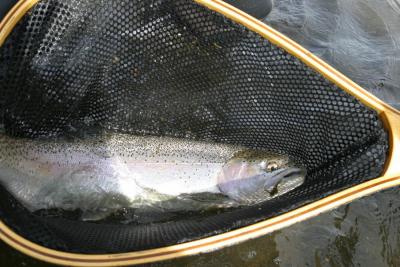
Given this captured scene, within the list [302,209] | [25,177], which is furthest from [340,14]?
[25,177]

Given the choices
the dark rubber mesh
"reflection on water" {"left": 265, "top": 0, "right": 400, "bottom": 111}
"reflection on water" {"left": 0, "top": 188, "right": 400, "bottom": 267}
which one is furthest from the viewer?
"reflection on water" {"left": 265, "top": 0, "right": 400, "bottom": 111}

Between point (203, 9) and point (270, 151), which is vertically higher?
point (203, 9)

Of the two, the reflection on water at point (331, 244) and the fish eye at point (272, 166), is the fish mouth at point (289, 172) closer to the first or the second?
the fish eye at point (272, 166)

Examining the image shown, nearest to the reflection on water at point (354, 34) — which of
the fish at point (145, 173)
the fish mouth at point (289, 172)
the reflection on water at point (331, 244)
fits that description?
the reflection on water at point (331, 244)

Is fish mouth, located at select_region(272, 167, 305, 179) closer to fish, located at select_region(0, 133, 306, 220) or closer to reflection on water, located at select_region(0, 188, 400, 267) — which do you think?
fish, located at select_region(0, 133, 306, 220)

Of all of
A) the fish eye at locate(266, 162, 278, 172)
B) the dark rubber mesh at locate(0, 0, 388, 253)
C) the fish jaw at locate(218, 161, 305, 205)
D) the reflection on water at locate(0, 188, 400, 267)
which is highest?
the dark rubber mesh at locate(0, 0, 388, 253)

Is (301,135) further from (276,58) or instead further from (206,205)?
(206,205)

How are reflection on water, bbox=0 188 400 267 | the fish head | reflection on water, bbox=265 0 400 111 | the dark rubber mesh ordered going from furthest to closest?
1. reflection on water, bbox=265 0 400 111
2. the fish head
3. reflection on water, bbox=0 188 400 267
4. the dark rubber mesh

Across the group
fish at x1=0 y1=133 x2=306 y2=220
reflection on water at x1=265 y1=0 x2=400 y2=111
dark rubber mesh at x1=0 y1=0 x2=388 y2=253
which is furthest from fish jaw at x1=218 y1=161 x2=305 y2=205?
→ reflection on water at x1=265 y1=0 x2=400 y2=111

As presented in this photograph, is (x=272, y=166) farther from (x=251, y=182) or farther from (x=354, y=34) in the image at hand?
(x=354, y=34)
